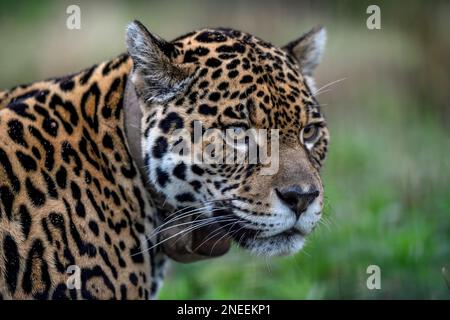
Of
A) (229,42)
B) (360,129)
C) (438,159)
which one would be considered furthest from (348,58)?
(229,42)

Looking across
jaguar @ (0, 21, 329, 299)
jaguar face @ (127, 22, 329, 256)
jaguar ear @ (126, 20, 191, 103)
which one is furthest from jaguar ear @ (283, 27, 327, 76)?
jaguar ear @ (126, 20, 191, 103)

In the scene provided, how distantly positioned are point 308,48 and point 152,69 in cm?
153

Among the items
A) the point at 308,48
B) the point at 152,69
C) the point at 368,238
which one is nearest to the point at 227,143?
the point at 152,69

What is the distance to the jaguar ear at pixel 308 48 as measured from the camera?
672 centimetres

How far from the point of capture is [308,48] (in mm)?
6766

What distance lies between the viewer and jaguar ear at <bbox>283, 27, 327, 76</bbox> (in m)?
6.72

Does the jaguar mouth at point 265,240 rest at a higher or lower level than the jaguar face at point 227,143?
lower

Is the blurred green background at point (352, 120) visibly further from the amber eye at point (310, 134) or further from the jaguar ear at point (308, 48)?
the jaguar ear at point (308, 48)

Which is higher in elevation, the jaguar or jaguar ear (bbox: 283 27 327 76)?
jaguar ear (bbox: 283 27 327 76)

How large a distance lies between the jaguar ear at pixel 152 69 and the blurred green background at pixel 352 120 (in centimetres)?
143

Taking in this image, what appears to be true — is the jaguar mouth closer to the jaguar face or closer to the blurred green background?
the jaguar face

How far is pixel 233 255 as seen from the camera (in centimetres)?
975

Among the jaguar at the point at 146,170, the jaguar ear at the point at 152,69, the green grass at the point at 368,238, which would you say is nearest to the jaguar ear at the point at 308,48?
the jaguar at the point at 146,170

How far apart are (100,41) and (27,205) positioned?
31.9 feet
